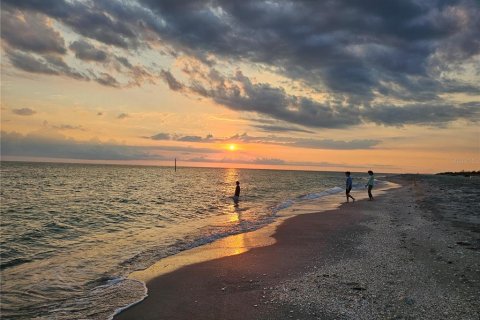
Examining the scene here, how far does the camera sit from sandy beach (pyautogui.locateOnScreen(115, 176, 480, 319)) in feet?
24.0

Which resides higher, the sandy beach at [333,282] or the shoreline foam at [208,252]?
the sandy beach at [333,282]

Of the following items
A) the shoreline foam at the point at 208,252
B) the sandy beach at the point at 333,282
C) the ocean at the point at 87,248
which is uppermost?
the sandy beach at the point at 333,282

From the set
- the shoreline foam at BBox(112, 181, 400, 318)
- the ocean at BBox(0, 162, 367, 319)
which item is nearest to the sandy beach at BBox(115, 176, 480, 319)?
the shoreline foam at BBox(112, 181, 400, 318)

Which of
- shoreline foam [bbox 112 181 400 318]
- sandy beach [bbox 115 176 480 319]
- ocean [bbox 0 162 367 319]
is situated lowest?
ocean [bbox 0 162 367 319]

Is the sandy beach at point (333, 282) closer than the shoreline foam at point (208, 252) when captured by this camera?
Yes

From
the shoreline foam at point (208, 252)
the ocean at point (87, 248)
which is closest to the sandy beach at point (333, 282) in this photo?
the shoreline foam at point (208, 252)

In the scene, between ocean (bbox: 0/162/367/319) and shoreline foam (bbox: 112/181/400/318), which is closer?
ocean (bbox: 0/162/367/319)

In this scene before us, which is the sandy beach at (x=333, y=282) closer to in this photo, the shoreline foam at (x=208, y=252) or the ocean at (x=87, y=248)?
the shoreline foam at (x=208, y=252)

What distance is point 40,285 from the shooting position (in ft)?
33.0

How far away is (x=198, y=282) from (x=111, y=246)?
7.17 m

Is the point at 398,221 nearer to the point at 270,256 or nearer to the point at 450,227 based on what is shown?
the point at 450,227

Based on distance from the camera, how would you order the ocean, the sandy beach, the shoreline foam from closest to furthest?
the sandy beach < the ocean < the shoreline foam

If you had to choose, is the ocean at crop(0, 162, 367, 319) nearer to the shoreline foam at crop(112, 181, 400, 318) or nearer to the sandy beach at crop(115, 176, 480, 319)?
the shoreline foam at crop(112, 181, 400, 318)

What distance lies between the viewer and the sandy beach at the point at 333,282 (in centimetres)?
730
